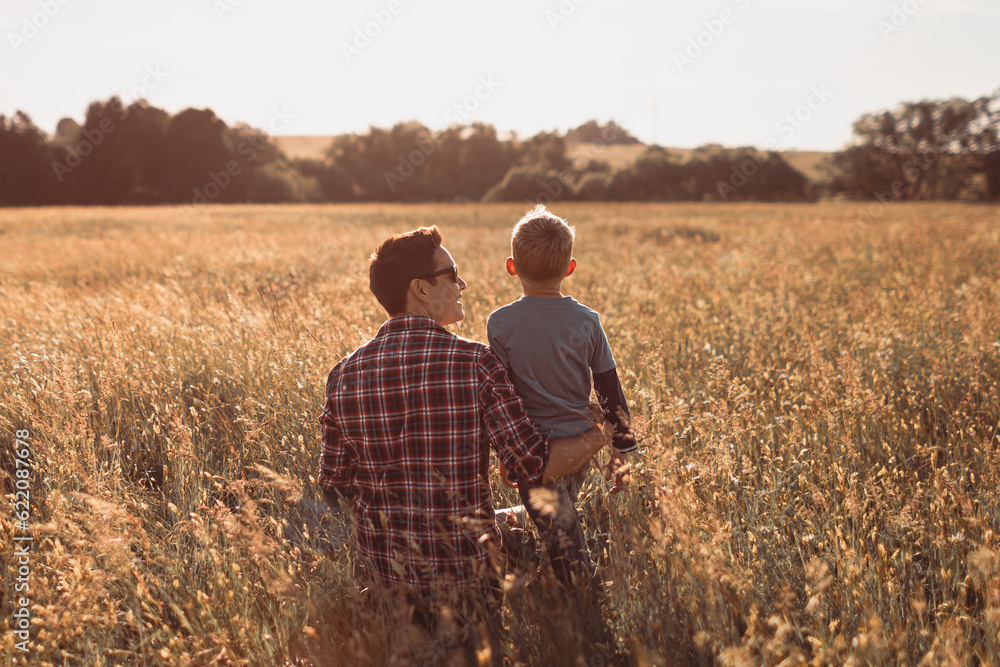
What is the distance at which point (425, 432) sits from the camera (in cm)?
199

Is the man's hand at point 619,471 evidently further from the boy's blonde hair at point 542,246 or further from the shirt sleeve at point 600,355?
the boy's blonde hair at point 542,246

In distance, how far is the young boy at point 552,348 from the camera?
7.09 feet

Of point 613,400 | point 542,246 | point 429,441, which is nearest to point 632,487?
point 613,400

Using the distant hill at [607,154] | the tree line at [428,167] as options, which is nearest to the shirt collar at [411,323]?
the tree line at [428,167]

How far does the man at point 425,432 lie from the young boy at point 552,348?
19 cm

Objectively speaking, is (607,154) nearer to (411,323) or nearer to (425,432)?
(411,323)

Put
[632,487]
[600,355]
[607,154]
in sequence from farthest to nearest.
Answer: [607,154] < [632,487] < [600,355]

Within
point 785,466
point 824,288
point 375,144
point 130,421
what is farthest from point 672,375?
point 375,144

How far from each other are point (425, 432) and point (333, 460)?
1.40 feet

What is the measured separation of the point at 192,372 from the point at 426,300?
8.20 ft

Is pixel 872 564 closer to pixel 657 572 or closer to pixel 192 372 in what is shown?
pixel 657 572

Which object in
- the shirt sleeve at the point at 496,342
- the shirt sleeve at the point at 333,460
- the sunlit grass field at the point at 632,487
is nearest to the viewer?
the sunlit grass field at the point at 632,487

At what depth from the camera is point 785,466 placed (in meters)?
2.75

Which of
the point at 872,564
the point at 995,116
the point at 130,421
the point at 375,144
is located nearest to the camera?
the point at 872,564
